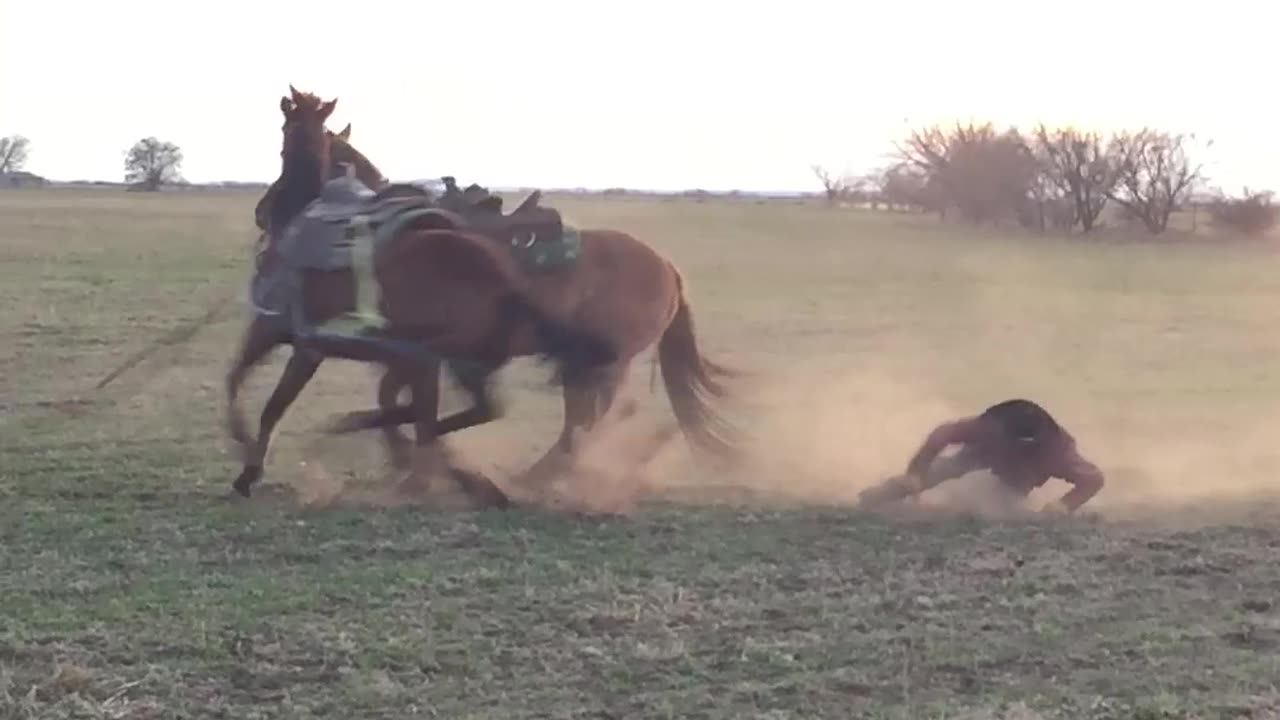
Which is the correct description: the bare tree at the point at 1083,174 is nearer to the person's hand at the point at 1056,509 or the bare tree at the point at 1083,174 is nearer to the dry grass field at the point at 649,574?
the dry grass field at the point at 649,574

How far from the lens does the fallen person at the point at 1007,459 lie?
6.82 meters

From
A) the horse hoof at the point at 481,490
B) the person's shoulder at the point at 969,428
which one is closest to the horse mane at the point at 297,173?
the horse hoof at the point at 481,490

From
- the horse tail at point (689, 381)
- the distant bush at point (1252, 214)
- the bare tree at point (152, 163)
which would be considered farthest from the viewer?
the bare tree at point (152, 163)

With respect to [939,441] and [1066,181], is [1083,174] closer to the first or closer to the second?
[1066,181]

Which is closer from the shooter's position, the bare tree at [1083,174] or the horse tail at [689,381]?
the horse tail at [689,381]

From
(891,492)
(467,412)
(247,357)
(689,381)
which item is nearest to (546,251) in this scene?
(467,412)

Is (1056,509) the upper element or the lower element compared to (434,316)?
lower

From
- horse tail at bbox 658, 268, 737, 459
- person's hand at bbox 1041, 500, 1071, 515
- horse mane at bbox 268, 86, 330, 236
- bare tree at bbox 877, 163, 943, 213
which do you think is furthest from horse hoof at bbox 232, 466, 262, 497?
bare tree at bbox 877, 163, 943, 213

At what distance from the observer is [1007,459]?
6.81m

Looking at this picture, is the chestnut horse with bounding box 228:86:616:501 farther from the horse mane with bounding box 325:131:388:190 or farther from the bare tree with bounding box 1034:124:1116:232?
the bare tree with bounding box 1034:124:1116:232

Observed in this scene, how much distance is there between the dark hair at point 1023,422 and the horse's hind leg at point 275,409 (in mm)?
3432

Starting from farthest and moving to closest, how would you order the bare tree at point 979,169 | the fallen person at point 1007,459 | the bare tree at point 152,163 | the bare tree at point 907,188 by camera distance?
the bare tree at point 152,163
the bare tree at point 907,188
the bare tree at point 979,169
the fallen person at point 1007,459

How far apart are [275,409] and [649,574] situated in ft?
8.41

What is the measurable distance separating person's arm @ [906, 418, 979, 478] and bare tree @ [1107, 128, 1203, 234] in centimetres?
4556
